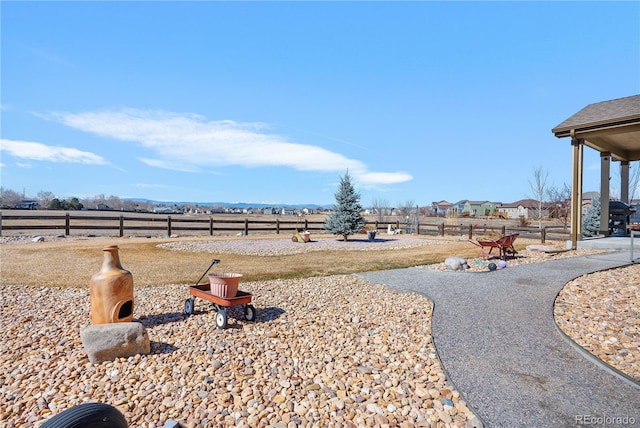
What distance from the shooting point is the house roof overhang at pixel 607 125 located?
10.5 metres

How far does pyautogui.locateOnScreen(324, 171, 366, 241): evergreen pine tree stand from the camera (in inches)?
752

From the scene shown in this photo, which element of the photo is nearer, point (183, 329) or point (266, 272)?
point (183, 329)

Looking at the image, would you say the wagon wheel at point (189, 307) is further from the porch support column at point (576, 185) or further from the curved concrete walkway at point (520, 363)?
the porch support column at point (576, 185)

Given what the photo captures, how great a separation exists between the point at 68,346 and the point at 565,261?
1051cm

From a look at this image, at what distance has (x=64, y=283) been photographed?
7.88 metres

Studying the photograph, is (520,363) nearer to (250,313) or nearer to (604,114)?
(250,313)

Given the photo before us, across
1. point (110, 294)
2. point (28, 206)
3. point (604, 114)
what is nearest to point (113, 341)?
point (110, 294)

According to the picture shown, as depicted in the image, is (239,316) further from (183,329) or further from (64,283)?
(64,283)

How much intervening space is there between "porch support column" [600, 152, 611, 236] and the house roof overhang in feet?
1.16

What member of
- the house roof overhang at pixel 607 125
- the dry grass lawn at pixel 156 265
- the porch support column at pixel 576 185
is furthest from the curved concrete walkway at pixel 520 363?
the house roof overhang at pixel 607 125

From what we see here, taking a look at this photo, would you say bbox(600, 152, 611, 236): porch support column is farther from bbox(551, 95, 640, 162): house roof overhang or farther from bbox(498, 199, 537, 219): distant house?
bbox(498, 199, 537, 219): distant house

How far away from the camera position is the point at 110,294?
15.6ft

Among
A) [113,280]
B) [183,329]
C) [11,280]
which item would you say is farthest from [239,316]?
[11,280]

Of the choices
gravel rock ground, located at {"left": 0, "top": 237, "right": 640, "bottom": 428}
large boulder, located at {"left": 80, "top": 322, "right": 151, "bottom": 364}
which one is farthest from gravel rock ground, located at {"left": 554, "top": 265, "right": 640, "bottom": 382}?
large boulder, located at {"left": 80, "top": 322, "right": 151, "bottom": 364}
